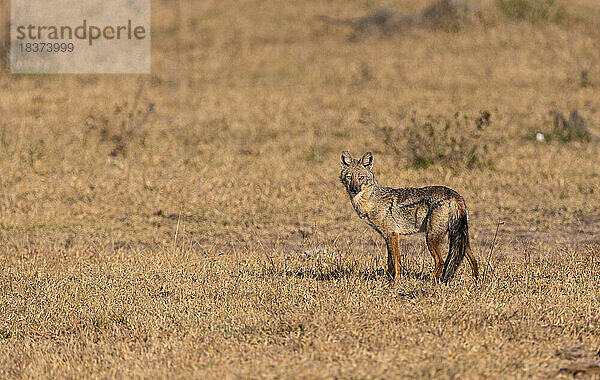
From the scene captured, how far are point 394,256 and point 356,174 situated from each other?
79cm

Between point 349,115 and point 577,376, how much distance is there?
1179 centimetres

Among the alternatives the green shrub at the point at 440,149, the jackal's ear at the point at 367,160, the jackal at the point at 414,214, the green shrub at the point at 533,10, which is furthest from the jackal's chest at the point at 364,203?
the green shrub at the point at 533,10

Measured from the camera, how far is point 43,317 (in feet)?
22.1

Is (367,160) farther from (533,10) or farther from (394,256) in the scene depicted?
(533,10)

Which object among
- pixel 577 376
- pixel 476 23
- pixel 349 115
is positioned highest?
pixel 476 23

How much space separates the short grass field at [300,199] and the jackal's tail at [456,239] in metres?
0.16

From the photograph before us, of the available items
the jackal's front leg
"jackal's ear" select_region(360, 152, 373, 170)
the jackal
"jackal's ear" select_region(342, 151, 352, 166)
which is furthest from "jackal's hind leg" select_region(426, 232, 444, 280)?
"jackal's ear" select_region(342, 151, 352, 166)

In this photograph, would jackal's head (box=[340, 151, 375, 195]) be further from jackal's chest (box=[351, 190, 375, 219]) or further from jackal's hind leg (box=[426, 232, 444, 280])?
jackal's hind leg (box=[426, 232, 444, 280])

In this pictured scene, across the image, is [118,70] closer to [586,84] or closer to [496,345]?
[586,84]

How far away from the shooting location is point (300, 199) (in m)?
11.4

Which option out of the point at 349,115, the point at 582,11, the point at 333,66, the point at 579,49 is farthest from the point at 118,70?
the point at 582,11

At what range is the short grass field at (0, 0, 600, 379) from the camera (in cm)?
572

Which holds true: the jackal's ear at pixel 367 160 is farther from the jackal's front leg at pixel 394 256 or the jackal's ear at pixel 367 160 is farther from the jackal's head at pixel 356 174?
the jackal's front leg at pixel 394 256

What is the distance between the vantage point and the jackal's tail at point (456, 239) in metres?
6.87
